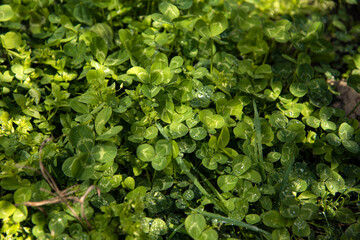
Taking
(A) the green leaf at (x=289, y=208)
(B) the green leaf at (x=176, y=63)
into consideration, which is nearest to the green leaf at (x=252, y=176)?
(A) the green leaf at (x=289, y=208)

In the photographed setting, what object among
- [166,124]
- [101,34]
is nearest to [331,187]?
[166,124]

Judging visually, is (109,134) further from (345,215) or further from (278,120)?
(345,215)

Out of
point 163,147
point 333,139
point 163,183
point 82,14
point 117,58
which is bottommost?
point 163,183

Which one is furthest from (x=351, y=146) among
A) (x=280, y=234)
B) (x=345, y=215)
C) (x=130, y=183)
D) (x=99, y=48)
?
(x=99, y=48)

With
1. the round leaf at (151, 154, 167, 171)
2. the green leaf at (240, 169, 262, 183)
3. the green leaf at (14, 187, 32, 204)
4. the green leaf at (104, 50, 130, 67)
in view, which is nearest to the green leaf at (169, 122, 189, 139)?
the round leaf at (151, 154, 167, 171)

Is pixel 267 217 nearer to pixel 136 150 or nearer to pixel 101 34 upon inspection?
pixel 136 150

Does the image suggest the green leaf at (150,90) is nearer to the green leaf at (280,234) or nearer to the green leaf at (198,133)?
the green leaf at (198,133)
